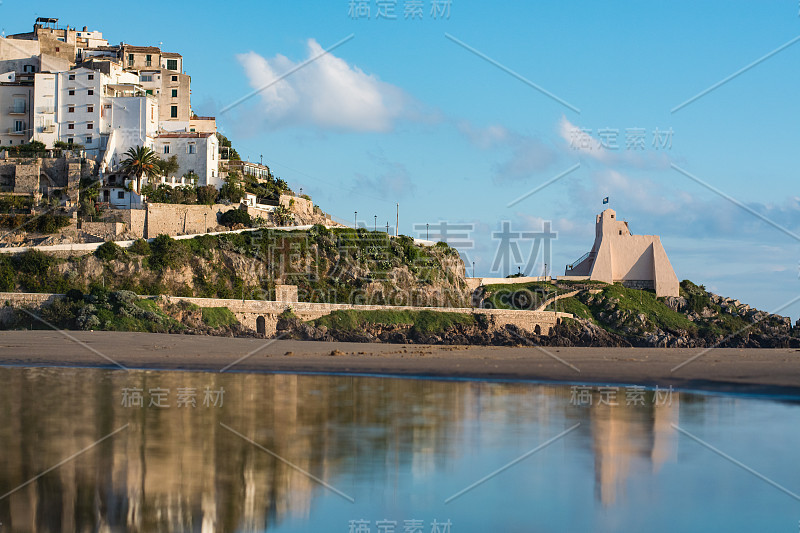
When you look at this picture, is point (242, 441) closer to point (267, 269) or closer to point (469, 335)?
point (267, 269)

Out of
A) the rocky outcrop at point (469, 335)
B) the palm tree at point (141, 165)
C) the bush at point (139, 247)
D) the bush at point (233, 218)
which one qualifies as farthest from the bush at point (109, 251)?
the rocky outcrop at point (469, 335)

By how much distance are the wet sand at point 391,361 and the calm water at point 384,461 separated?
419 cm

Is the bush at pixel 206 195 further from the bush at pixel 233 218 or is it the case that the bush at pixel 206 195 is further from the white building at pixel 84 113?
the white building at pixel 84 113

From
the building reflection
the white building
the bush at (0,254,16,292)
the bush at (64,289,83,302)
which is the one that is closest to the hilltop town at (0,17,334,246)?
the white building

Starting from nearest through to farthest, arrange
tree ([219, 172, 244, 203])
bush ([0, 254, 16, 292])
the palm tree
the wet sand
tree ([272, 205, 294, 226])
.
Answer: the wet sand → bush ([0, 254, 16, 292]) → the palm tree → tree ([219, 172, 244, 203]) → tree ([272, 205, 294, 226])

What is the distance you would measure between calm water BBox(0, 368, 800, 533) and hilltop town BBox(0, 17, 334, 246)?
93.1 ft

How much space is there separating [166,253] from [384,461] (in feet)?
116

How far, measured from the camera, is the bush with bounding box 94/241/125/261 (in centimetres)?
4550

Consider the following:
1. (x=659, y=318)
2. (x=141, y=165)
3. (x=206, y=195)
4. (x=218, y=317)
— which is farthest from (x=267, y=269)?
(x=659, y=318)

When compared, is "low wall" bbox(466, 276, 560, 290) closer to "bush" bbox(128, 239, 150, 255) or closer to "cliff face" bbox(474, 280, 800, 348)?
"cliff face" bbox(474, 280, 800, 348)

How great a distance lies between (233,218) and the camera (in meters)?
53.3

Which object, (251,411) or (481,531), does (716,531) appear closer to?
(481,531)

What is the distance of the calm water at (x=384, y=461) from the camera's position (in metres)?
11.6

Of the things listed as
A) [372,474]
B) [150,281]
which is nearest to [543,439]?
[372,474]
